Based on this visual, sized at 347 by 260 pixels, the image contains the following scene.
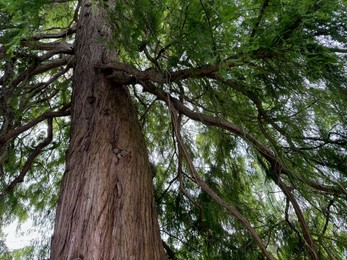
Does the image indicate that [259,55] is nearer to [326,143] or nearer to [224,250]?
[326,143]

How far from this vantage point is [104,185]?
5.25 feet

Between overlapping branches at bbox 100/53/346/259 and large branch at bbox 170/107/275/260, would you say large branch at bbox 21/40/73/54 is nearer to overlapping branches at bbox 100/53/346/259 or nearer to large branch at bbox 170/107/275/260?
overlapping branches at bbox 100/53/346/259

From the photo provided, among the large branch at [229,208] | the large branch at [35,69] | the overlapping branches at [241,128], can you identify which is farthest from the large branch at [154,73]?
the large branch at [35,69]

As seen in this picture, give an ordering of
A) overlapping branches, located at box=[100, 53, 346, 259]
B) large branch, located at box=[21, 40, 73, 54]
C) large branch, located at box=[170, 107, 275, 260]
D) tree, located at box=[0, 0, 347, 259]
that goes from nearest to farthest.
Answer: tree, located at box=[0, 0, 347, 259] < large branch, located at box=[170, 107, 275, 260] < overlapping branches, located at box=[100, 53, 346, 259] < large branch, located at box=[21, 40, 73, 54]

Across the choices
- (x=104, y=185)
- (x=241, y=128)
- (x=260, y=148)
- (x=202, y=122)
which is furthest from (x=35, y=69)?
(x=260, y=148)

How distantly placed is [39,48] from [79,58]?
0.31 m

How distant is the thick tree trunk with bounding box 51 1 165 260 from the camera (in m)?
1.38

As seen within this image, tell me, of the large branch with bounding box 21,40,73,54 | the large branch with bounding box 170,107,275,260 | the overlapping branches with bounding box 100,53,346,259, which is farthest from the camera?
the large branch with bounding box 21,40,73,54

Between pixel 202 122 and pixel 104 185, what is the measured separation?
0.68 metres

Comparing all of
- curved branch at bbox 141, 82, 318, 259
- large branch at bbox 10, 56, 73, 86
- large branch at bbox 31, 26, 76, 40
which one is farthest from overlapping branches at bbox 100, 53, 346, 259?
large branch at bbox 31, 26, 76, 40

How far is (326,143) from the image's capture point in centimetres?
170

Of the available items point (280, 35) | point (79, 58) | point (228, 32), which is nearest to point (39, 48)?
point (79, 58)

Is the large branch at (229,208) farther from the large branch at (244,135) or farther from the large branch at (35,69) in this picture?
the large branch at (35,69)

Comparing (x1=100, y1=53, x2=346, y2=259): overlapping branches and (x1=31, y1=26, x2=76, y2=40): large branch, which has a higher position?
(x1=31, y1=26, x2=76, y2=40): large branch
